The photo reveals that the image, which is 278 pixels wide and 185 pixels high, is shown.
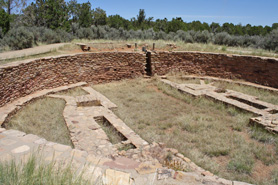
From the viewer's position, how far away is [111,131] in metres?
5.46

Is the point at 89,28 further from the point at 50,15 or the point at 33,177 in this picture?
the point at 33,177

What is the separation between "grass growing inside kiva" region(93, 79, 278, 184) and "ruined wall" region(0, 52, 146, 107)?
5.45 ft

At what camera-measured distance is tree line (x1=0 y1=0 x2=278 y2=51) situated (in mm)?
14438

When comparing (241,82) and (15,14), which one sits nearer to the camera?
(241,82)

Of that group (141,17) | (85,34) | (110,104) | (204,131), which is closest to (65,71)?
(110,104)

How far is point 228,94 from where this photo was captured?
8.23 m

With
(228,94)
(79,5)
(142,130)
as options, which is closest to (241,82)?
(228,94)

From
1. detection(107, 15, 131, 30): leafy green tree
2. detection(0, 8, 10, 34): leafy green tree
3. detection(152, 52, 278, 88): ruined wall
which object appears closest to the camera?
detection(152, 52, 278, 88): ruined wall

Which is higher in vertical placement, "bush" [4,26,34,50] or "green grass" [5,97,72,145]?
"bush" [4,26,34,50]

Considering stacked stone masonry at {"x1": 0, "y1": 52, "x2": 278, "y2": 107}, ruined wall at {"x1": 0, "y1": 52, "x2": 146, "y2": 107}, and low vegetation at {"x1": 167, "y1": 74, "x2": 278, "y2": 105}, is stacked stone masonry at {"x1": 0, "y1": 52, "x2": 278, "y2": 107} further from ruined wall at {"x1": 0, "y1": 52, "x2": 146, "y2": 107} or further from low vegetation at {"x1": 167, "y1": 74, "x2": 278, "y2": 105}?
low vegetation at {"x1": 167, "y1": 74, "x2": 278, "y2": 105}

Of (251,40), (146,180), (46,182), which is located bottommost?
(146,180)

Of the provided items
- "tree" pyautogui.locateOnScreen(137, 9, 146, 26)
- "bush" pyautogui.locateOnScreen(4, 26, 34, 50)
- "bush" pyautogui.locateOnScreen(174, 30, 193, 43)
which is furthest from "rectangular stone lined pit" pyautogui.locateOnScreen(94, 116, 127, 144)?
"tree" pyautogui.locateOnScreen(137, 9, 146, 26)

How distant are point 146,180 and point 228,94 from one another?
655 centimetres

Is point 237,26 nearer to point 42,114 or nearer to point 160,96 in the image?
point 160,96
